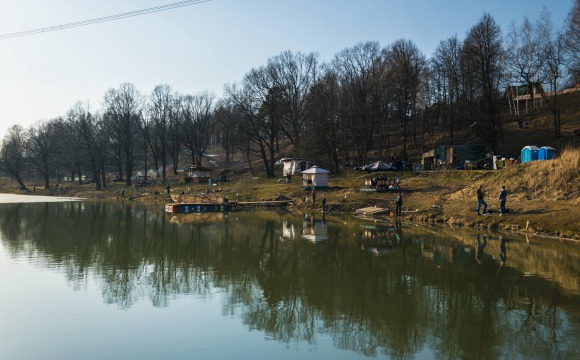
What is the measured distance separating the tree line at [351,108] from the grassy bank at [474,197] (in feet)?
37.9

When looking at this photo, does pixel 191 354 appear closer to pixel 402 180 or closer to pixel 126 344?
pixel 126 344

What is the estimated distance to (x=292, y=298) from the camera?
14477 mm

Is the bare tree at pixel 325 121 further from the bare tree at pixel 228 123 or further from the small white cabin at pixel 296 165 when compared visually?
the bare tree at pixel 228 123

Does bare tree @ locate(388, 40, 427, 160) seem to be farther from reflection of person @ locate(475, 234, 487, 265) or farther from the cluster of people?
reflection of person @ locate(475, 234, 487, 265)

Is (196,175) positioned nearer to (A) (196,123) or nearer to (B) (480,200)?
(A) (196,123)

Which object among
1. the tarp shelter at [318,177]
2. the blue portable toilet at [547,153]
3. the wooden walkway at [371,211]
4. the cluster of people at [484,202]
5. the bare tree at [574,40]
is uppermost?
the bare tree at [574,40]

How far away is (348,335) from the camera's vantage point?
11.1 metres

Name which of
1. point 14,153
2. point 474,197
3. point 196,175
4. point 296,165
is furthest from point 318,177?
point 14,153

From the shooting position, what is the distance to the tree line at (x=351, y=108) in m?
55.7

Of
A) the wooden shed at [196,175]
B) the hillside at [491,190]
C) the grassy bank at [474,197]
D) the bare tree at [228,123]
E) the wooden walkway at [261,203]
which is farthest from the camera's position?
the bare tree at [228,123]

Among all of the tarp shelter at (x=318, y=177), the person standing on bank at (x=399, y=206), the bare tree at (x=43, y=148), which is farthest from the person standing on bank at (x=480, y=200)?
the bare tree at (x=43, y=148)

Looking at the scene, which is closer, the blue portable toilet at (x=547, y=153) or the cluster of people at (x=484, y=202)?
the cluster of people at (x=484, y=202)

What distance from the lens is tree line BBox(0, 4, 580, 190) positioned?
55656 millimetres

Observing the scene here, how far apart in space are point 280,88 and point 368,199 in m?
33.9
